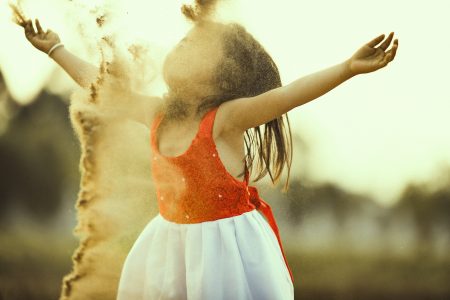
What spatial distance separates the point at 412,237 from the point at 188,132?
0.81 metres

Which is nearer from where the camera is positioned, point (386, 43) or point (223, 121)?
point (386, 43)

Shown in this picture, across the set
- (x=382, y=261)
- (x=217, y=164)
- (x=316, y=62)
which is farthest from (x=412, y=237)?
(x=217, y=164)

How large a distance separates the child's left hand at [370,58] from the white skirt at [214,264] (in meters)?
0.33

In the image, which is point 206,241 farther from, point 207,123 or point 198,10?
point 198,10

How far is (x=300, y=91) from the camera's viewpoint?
93 cm

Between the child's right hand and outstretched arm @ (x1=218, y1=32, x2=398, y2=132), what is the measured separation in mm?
442

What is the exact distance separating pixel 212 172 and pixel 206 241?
4.6 inches

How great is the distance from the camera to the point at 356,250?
61.5 inches

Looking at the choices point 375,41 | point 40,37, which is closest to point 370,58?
point 375,41

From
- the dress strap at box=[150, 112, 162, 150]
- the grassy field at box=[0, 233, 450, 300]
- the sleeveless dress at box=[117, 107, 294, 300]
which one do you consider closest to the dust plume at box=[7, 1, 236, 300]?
the dress strap at box=[150, 112, 162, 150]

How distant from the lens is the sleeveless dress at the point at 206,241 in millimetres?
989

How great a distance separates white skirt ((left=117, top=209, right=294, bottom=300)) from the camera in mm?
985

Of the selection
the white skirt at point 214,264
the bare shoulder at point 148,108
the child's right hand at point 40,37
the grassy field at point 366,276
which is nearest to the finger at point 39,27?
the child's right hand at point 40,37

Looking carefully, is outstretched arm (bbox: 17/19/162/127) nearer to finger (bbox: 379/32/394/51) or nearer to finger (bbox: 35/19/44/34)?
finger (bbox: 35/19/44/34)
